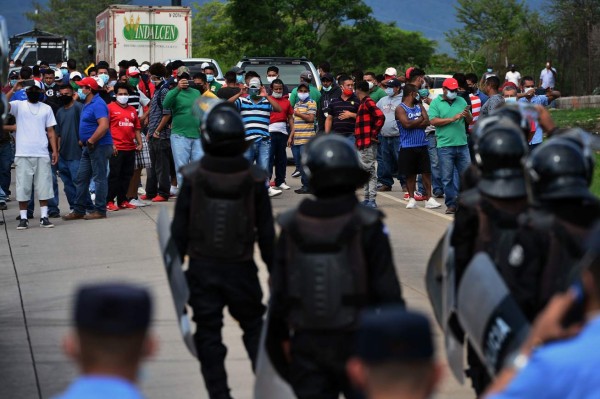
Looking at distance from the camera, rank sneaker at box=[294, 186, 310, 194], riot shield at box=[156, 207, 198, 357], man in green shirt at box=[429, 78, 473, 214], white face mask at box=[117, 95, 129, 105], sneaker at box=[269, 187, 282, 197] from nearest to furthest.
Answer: riot shield at box=[156, 207, 198, 357], man in green shirt at box=[429, 78, 473, 214], white face mask at box=[117, 95, 129, 105], sneaker at box=[269, 187, 282, 197], sneaker at box=[294, 186, 310, 194]

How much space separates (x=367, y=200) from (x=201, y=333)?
9060mm

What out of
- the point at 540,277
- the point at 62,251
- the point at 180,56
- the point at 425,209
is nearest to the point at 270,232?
the point at 540,277

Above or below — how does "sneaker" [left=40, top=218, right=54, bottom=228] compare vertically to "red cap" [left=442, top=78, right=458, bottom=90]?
below

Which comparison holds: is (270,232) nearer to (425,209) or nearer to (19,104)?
(19,104)

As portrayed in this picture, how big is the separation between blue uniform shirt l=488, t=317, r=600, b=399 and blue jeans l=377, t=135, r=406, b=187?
49.9 ft

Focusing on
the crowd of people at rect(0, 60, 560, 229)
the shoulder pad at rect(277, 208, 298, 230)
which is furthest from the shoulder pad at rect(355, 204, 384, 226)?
the crowd of people at rect(0, 60, 560, 229)

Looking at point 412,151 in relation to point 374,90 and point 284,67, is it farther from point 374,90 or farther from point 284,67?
point 284,67

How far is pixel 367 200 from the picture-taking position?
1531 cm

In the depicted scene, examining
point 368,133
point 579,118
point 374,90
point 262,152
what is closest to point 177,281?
point 368,133

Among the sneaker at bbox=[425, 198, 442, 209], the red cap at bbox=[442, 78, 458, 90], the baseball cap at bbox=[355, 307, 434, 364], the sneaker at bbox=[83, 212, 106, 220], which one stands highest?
the baseball cap at bbox=[355, 307, 434, 364]

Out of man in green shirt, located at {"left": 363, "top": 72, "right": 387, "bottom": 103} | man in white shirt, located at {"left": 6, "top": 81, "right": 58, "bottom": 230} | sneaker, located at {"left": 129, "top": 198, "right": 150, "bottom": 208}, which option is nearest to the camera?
man in white shirt, located at {"left": 6, "top": 81, "right": 58, "bottom": 230}

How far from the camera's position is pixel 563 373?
287 centimetres

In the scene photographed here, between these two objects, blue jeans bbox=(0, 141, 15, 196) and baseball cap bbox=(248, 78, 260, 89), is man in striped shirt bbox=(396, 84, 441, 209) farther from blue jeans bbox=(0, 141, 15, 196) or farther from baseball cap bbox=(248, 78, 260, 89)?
blue jeans bbox=(0, 141, 15, 196)

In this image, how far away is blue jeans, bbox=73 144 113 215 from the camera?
48.7 feet
